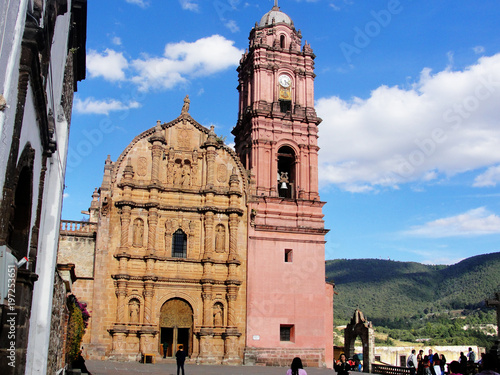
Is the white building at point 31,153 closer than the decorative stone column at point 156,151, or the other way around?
the white building at point 31,153

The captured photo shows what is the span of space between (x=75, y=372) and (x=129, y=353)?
947 centimetres

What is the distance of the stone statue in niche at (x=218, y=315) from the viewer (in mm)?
27438

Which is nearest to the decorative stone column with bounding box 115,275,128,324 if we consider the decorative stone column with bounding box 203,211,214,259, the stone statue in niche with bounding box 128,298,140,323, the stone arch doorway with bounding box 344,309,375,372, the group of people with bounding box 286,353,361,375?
the stone statue in niche with bounding box 128,298,140,323

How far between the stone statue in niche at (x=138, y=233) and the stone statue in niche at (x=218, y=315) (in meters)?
5.04

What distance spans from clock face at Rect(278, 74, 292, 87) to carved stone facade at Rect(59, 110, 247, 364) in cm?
574

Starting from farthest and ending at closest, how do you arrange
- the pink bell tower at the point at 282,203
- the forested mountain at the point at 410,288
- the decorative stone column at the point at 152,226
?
the forested mountain at the point at 410,288, the pink bell tower at the point at 282,203, the decorative stone column at the point at 152,226

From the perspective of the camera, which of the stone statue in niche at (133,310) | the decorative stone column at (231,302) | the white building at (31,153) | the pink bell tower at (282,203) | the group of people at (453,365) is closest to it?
the white building at (31,153)

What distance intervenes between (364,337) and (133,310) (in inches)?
520

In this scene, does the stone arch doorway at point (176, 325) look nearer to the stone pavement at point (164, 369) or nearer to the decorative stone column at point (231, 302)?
the stone pavement at point (164, 369)

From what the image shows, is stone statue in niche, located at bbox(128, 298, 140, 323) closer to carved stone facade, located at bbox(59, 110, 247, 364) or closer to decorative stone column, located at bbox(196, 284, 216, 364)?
carved stone facade, located at bbox(59, 110, 247, 364)

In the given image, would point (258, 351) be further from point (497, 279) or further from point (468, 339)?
point (497, 279)

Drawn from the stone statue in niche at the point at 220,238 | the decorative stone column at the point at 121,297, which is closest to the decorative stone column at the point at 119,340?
the decorative stone column at the point at 121,297

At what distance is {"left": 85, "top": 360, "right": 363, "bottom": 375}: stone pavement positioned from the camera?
67.7 feet

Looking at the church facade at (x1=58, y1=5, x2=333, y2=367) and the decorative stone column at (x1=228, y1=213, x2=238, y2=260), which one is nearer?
the church facade at (x1=58, y1=5, x2=333, y2=367)
